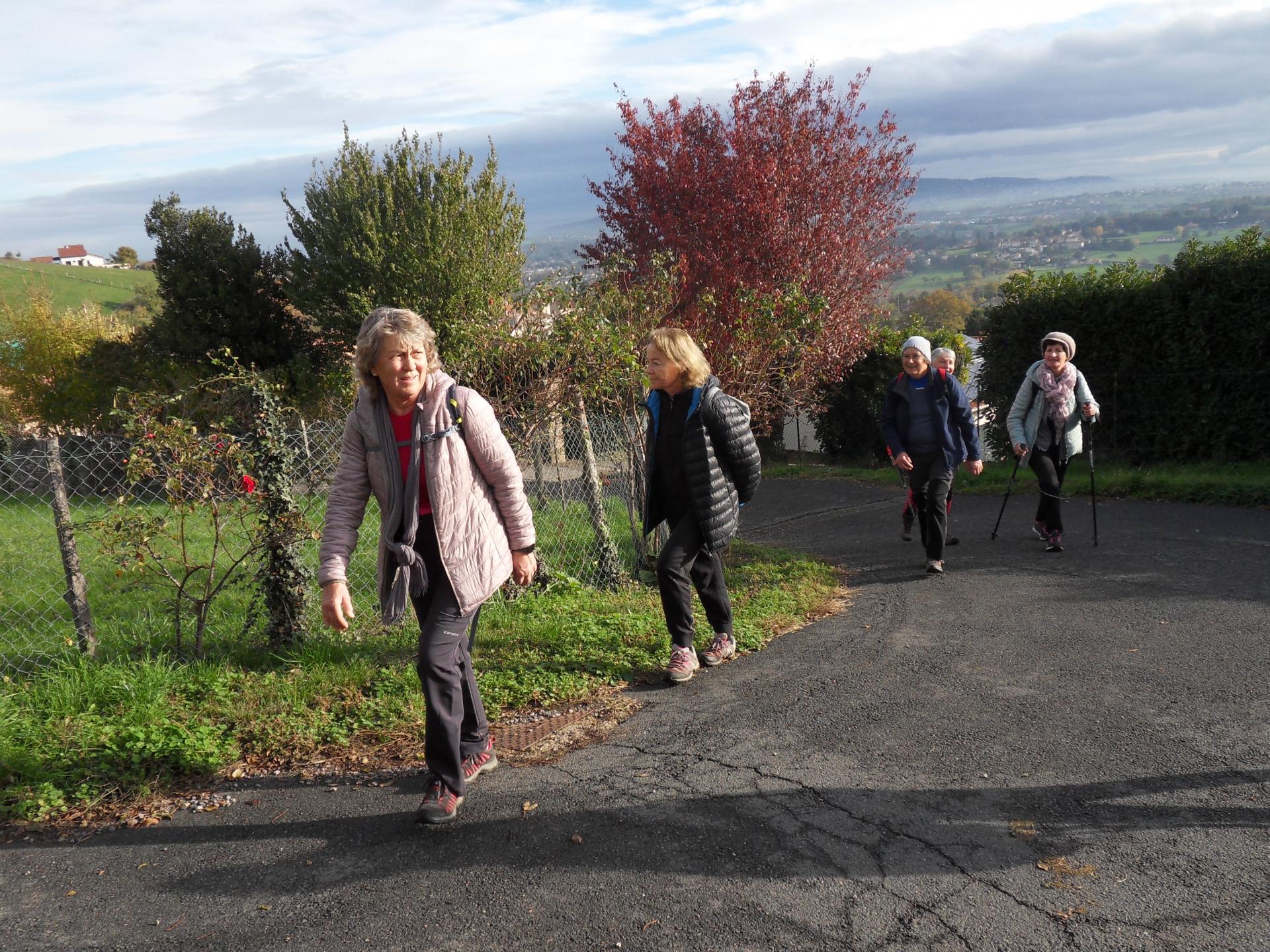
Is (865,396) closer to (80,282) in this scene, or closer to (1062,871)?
(1062,871)

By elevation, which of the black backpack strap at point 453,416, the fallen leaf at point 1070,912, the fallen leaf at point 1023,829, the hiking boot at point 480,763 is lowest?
the fallen leaf at point 1023,829

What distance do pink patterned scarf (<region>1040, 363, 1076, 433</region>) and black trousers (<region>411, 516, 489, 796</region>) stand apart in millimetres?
6234

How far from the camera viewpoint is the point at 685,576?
5391 mm

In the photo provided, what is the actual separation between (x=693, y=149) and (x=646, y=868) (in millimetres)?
18963

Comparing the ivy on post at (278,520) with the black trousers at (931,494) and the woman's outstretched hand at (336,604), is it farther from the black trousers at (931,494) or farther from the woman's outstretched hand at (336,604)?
the black trousers at (931,494)

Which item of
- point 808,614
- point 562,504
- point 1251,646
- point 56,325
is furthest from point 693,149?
point 56,325

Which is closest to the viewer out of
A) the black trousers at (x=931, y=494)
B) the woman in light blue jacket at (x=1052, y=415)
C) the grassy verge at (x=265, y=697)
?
the grassy verge at (x=265, y=697)

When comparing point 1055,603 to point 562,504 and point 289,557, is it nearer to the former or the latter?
point 562,504

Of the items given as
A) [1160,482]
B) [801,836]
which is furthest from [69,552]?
[1160,482]

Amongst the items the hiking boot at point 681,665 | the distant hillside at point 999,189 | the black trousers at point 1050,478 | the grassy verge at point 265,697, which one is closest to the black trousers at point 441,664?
the grassy verge at point 265,697

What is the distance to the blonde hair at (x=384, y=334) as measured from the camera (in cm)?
367

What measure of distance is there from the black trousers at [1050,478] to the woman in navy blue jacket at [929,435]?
75 centimetres

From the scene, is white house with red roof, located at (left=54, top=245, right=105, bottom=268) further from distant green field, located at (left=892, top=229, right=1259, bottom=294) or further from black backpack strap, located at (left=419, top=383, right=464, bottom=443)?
black backpack strap, located at (left=419, top=383, right=464, bottom=443)

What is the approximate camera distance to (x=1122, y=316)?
44.3ft
